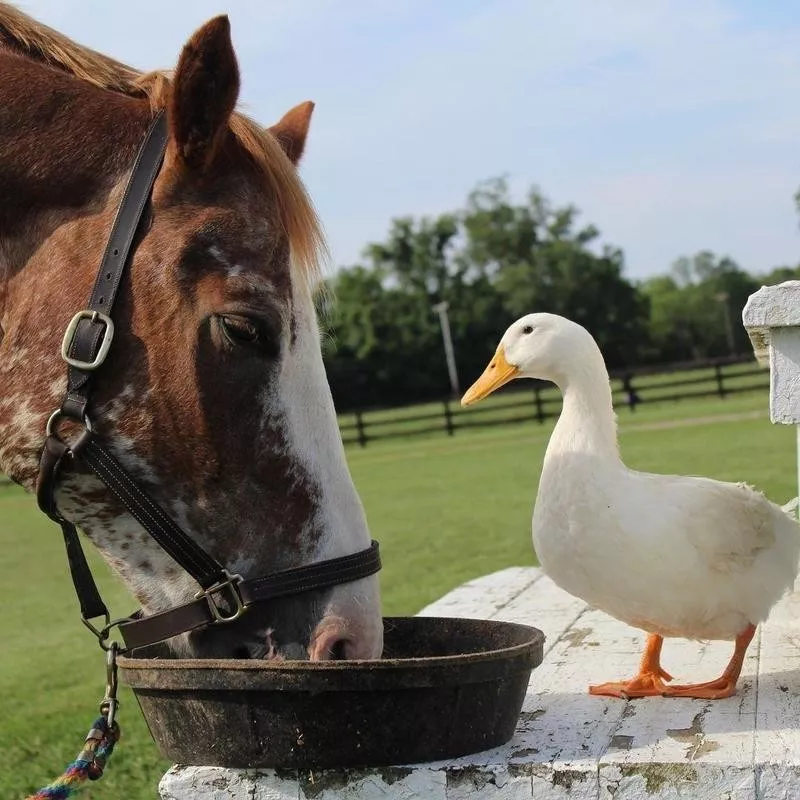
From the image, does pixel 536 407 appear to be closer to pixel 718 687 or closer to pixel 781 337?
pixel 718 687

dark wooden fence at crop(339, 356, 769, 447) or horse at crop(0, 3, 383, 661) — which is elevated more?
horse at crop(0, 3, 383, 661)

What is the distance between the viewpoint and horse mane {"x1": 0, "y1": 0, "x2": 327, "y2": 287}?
72.3 inches

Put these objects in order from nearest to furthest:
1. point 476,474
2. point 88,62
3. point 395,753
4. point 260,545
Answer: point 395,753 → point 260,545 → point 88,62 → point 476,474

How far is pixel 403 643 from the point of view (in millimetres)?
2119

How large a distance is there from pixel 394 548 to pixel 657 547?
5.27 meters

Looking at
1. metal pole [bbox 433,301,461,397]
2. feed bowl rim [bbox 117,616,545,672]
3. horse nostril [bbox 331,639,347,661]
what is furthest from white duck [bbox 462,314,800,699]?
metal pole [bbox 433,301,461,397]

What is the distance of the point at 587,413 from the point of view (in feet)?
7.09

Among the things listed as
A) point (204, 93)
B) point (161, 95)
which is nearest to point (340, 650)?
point (204, 93)

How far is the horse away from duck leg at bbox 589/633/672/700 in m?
0.58

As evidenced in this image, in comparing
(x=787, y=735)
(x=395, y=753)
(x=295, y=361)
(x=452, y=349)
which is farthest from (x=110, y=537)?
(x=452, y=349)

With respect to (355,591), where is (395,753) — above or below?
below

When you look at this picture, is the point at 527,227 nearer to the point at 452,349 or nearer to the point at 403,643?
the point at 452,349

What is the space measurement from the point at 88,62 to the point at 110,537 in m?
0.93

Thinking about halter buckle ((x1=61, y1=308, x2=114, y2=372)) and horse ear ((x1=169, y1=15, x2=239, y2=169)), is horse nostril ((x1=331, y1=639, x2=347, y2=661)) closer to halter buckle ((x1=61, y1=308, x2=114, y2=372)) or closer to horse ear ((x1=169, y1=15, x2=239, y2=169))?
halter buckle ((x1=61, y1=308, x2=114, y2=372))
